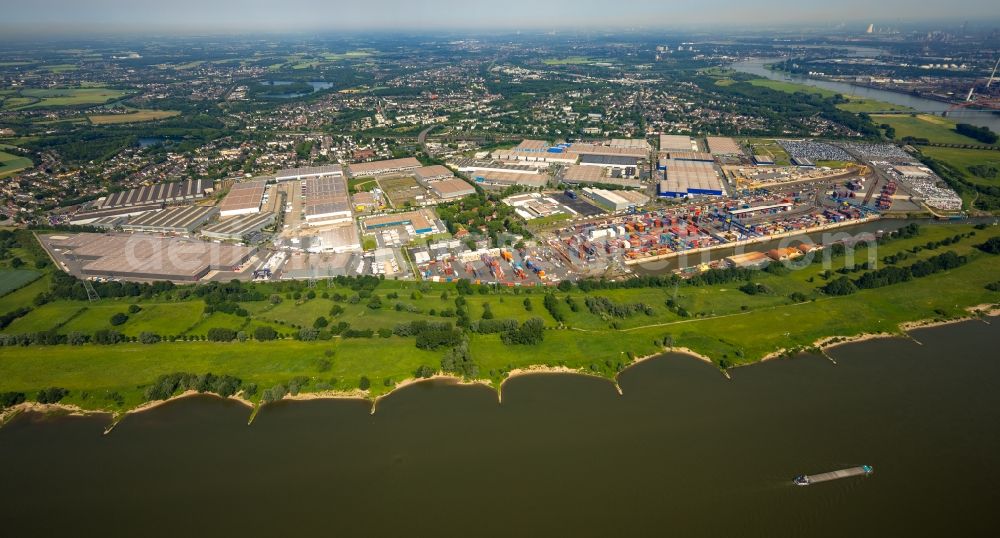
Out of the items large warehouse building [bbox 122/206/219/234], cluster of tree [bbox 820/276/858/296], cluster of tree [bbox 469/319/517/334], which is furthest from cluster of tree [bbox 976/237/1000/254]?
large warehouse building [bbox 122/206/219/234]

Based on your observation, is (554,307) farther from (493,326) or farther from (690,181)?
(690,181)

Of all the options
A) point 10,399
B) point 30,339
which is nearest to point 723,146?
point 30,339

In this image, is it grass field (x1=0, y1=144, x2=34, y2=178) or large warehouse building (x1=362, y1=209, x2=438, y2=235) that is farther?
grass field (x1=0, y1=144, x2=34, y2=178)

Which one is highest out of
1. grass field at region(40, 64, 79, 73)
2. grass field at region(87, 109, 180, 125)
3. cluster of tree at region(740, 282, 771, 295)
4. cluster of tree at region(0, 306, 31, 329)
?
grass field at region(40, 64, 79, 73)

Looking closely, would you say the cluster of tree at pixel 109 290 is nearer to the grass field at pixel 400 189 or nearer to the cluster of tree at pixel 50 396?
the cluster of tree at pixel 50 396

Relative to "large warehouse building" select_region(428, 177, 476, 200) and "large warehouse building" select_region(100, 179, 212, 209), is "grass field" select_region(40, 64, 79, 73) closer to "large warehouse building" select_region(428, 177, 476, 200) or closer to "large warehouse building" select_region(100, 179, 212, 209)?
"large warehouse building" select_region(100, 179, 212, 209)


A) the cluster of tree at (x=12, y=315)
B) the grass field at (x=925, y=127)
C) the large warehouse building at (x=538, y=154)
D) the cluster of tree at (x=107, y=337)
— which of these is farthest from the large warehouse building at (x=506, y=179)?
the grass field at (x=925, y=127)
